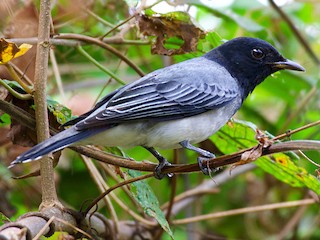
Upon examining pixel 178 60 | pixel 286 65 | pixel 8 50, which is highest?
pixel 8 50

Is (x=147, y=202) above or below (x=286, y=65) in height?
below

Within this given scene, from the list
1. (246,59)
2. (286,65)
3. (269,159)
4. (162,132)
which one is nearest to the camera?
(162,132)

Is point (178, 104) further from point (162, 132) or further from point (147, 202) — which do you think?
point (147, 202)

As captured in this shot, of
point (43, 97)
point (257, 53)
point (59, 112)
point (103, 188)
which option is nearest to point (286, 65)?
point (257, 53)

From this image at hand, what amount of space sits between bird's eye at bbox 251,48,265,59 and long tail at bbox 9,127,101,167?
1.19 m

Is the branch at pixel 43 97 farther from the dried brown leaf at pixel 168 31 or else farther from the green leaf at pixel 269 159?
the green leaf at pixel 269 159

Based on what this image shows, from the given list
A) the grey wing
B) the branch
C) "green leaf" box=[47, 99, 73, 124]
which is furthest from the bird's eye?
the branch

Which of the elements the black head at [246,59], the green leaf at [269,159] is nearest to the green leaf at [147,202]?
the green leaf at [269,159]

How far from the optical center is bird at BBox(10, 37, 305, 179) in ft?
7.91

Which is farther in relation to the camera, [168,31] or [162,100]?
[168,31]

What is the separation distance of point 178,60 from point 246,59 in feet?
1.34

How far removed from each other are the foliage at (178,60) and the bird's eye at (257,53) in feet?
0.63

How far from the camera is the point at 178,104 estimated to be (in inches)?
107

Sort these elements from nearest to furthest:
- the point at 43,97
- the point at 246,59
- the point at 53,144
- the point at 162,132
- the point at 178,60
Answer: the point at 53,144 → the point at 43,97 → the point at 162,132 → the point at 246,59 → the point at 178,60
